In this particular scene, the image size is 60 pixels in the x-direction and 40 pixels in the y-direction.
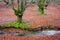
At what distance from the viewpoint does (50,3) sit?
131ft

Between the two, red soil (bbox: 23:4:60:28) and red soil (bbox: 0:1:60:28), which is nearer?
red soil (bbox: 23:4:60:28)

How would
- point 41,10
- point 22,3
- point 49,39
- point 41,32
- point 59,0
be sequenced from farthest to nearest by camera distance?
point 59,0
point 41,10
point 22,3
point 41,32
point 49,39

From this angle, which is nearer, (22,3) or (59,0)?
(22,3)

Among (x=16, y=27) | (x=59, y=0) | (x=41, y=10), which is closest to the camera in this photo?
(x=16, y=27)

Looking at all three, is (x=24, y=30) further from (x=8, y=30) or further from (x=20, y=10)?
(x=20, y=10)

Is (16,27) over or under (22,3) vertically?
under

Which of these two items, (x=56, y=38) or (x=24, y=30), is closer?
(x=56, y=38)

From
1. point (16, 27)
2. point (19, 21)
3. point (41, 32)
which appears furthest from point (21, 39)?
point (19, 21)

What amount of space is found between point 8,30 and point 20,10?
3.16 metres

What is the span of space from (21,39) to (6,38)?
0.93 meters

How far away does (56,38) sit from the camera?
1121cm

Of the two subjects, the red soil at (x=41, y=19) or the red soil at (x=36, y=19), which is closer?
the red soil at (x=41, y=19)

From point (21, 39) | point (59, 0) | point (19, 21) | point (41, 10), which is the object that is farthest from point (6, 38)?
point (59, 0)

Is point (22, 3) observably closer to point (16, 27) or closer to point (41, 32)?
point (16, 27)
